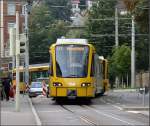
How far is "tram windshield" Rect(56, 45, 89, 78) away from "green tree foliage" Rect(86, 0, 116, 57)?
47.0 metres

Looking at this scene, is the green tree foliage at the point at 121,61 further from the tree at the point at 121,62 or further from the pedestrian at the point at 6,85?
the pedestrian at the point at 6,85

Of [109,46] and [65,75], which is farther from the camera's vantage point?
[109,46]

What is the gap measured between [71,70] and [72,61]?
54cm

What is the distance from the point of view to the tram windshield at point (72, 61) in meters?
38.9

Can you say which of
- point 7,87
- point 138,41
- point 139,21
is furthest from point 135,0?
point 138,41

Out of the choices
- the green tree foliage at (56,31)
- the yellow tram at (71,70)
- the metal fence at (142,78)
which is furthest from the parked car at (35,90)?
the green tree foliage at (56,31)

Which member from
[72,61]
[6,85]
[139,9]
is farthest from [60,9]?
[72,61]

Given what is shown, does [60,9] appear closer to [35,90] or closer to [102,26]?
[102,26]

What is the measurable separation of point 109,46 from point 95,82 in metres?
46.3

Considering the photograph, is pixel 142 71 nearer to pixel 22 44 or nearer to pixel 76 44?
pixel 76 44

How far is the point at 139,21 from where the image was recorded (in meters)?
42.2

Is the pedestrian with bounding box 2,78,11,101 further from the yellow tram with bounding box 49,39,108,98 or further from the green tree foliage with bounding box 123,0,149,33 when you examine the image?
the green tree foliage with bounding box 123,0,149,33

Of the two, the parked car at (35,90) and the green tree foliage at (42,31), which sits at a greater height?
the green tree foliage at (42,31)

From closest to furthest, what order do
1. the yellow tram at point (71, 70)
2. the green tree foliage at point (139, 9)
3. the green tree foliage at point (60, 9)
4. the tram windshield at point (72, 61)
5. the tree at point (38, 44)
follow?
1. the yellow tram at point (71, 70)
2. the tram windshield at point (72, 61)
3. the green tree foliage at point (139, 9)
4. the tree at point (38, 44)
5. the green tree foliage at point (60, 9)
